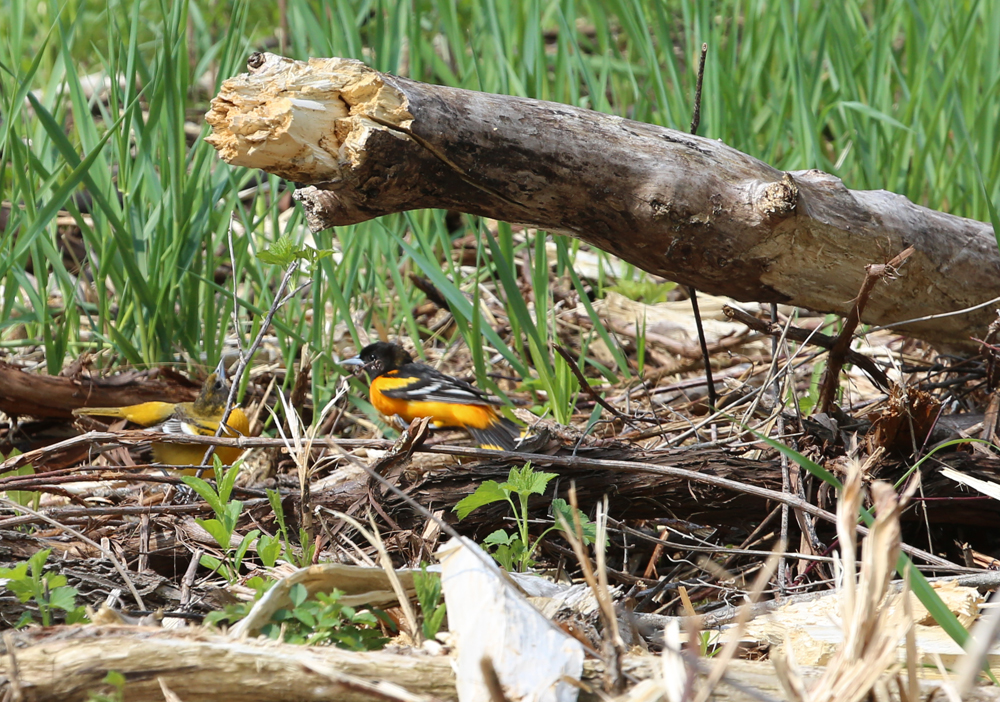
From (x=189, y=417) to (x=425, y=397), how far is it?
3.57ft

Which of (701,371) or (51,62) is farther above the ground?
(51,62)

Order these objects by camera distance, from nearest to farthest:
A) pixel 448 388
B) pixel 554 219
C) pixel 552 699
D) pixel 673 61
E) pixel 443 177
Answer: pixel 552 699 → pixel 443 177 → pixel 554 219 → pixel 673 61 → pixel 448 388

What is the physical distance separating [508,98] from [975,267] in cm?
166

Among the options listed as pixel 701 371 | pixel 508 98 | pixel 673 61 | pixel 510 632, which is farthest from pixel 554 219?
pixel 701 371

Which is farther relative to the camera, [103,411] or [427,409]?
[427,409]

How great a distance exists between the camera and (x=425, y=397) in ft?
13.6

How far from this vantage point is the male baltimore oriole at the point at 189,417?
3.39 metres

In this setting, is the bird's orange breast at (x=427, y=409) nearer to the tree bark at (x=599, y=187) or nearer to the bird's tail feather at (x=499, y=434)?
the bird's tail feather at (x=499, y=434)

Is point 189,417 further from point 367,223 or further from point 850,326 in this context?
point 850,326

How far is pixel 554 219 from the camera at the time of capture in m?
2.52

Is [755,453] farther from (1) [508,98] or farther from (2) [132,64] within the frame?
(2) [132,64]

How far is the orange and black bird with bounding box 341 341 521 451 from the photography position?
399 centimetres

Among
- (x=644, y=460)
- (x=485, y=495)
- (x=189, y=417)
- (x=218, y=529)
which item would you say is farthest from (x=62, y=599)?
(x=189, y=417)

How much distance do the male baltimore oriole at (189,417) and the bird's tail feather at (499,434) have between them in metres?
1.02
